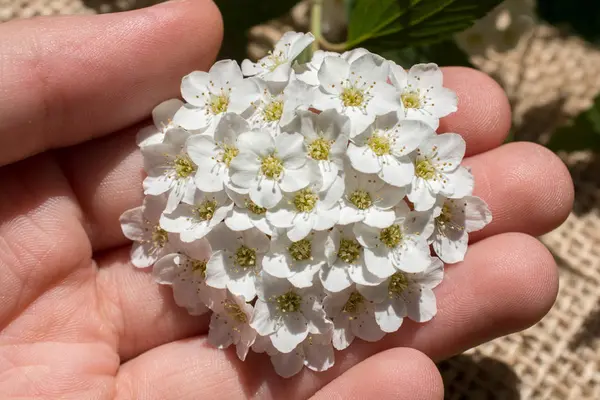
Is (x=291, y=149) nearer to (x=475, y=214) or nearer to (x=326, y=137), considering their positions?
(x=326, y=137)

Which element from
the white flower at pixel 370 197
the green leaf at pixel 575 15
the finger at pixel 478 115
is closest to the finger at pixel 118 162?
the finger at pixel 478 115

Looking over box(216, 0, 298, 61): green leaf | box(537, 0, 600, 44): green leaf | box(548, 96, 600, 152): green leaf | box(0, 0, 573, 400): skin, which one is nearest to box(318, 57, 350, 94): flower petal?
box(0, 0, 573, 400): skin

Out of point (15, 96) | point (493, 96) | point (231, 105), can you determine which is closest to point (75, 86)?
point (15, 96)

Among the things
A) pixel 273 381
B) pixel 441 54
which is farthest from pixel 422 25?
pixel 273 381

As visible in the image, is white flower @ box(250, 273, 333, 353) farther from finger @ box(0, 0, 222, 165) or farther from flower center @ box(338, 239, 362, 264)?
finger @ box(0, 0, 222, 165)

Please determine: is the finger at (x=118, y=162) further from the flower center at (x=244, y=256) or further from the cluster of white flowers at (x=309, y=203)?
the flower center at (x=244, y=256)

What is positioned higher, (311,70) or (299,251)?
(311,70)
